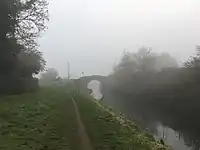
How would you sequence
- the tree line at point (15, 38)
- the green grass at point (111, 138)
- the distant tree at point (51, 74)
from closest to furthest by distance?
the green grass at point (111, 138) < the tree line at point (15, 38) < the distant tree at point (51, 74)

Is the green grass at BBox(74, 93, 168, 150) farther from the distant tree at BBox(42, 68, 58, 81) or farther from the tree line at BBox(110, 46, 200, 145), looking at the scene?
the distant tree at BBox(42, 68, 58, 81)

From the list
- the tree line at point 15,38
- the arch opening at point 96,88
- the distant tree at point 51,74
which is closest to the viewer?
the tree line at point 15,38

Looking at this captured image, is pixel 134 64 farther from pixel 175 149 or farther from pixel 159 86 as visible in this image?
pixel 175 149

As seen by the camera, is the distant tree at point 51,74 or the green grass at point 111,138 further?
the distant tree at point 51,74

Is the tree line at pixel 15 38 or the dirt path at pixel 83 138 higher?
the tree line at pixel 15 38

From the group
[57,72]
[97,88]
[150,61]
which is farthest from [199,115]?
[57,72]

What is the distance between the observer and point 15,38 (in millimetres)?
42344

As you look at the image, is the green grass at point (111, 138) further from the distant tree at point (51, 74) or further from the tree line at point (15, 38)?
the distant tree at point (51, 74)

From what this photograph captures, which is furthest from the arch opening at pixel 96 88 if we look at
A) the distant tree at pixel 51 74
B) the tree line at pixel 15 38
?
the tree line at pixel 15 38

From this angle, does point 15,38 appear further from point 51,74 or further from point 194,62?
point 51,74

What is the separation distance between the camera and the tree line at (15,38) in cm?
4072

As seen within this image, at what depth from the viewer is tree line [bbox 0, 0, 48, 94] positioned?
134 feet

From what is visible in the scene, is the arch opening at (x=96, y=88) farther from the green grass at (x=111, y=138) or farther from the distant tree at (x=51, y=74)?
the green grass at (x=111, y=138)

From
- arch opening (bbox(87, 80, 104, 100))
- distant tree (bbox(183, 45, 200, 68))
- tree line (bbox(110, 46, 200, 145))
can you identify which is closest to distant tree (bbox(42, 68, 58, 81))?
arch opening (bbox(87, 80, 104, 100))
